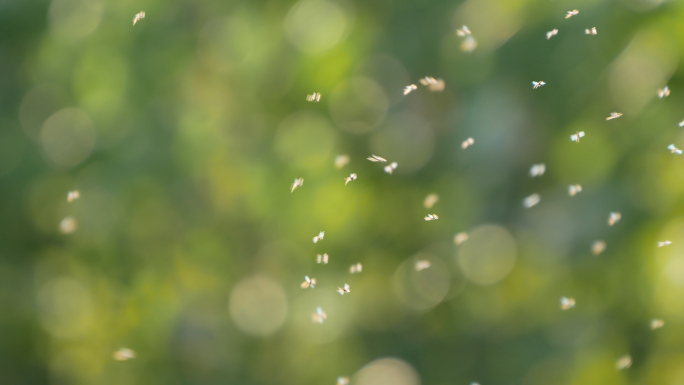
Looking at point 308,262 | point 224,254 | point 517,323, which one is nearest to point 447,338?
point 517,323

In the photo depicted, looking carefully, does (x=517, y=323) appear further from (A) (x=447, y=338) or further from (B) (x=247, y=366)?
(B) (x=247, y=366)

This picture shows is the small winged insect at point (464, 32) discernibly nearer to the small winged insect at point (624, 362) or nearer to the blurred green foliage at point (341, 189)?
the blurred green foliage at point (341, 189)

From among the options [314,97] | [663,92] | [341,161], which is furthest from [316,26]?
[663,92]

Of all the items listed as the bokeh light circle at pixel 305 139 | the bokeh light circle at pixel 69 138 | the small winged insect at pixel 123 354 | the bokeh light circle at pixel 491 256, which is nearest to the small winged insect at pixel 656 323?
the bokeh light circle at pixel 491 256

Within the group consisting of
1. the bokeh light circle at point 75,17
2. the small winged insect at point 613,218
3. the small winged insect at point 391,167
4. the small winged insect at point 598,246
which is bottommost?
the small winged insect at point 598,246

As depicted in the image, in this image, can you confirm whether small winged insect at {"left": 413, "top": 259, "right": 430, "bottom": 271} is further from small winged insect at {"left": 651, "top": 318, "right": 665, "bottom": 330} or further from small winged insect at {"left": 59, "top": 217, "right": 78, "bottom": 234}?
small winged insect at {"left": 59, "top": 217, "right": 78, "bottom": 234}
